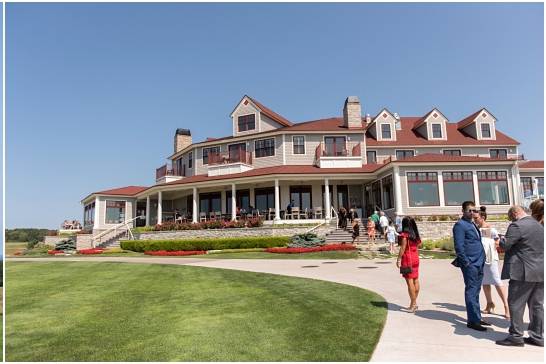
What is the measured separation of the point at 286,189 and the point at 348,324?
24951 mm

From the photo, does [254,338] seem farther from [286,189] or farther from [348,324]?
[286,189]

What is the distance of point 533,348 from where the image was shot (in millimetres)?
5418

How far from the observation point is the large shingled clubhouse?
2598cm

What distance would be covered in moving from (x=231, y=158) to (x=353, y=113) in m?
10.7

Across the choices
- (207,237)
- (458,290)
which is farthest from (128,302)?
(207,237)

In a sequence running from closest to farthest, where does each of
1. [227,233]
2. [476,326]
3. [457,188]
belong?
[476,326] < [457,188] < [227,233]

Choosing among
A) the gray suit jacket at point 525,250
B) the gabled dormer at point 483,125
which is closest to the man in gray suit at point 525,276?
the gray suit jacket at point 525,250

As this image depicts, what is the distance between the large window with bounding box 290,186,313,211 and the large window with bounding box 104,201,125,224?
18332 mm

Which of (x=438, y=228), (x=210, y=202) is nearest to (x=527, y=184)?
(x=438, y=228)

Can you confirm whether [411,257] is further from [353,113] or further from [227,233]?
[353,113]

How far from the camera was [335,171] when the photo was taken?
29078mm

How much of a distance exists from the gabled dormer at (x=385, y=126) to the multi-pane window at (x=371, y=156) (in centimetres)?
178

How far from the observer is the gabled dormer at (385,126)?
35938 mm

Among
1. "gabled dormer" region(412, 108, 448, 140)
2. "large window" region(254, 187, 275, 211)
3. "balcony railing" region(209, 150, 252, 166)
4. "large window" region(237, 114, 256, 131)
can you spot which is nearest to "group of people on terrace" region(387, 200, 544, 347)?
"large window" region(254, 187, 275, 211)
